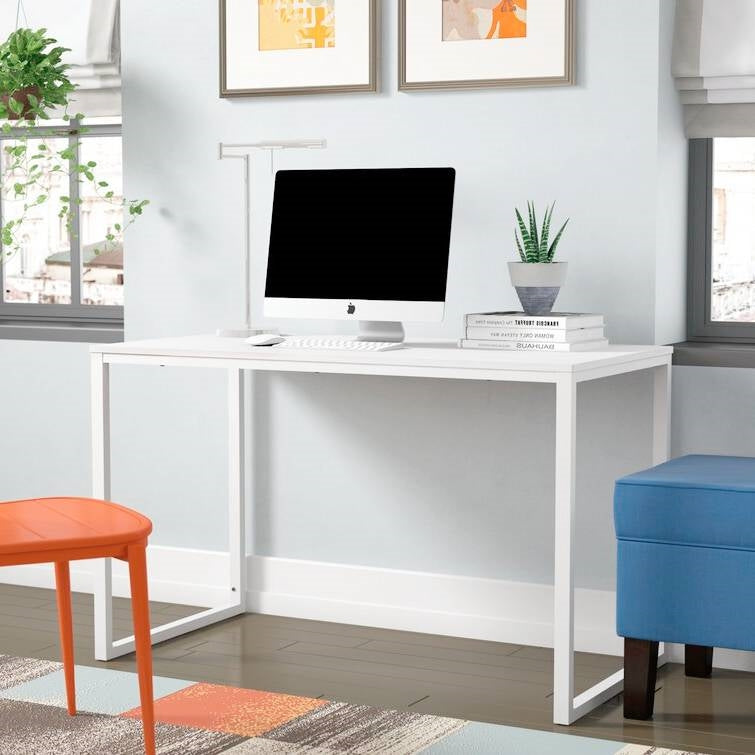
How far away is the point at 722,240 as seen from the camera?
11.8 ft

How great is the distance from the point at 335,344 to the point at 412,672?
807 mm

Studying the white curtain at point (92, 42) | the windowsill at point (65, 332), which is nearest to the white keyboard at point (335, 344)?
the windowsill at point (65, 332)

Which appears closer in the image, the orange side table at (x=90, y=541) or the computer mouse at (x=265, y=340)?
the orange side table at (x=90, y=541)

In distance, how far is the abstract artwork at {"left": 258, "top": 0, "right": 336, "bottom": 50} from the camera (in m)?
3.64

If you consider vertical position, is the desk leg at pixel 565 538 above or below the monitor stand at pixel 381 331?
below

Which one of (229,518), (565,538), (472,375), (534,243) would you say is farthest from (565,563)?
(229,518)

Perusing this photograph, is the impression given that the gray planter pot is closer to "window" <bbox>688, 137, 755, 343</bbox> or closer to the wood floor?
"window" <bbox>688, 137, 755, 343</bbox>

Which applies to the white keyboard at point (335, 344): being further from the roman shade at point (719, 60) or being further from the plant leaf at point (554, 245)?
the roman shade at point (719, 60)

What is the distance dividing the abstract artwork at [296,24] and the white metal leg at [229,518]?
0.91 meters

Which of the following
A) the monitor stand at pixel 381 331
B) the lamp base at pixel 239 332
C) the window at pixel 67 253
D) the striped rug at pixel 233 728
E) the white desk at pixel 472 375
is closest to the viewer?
the striped rug at pixel 233 728

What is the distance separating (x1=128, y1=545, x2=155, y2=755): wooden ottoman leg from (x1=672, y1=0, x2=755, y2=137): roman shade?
6.07 feet

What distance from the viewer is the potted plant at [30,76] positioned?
383 centimetres

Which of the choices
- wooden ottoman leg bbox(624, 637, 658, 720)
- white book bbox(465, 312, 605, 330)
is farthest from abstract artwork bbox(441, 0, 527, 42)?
wooden ottoman leg bbox(624, 637, 658, 720)

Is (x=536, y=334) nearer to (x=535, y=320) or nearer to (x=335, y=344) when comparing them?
(x=535, y=320)
